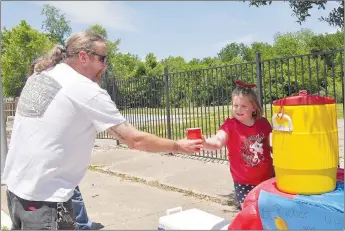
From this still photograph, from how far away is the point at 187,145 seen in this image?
256 cm

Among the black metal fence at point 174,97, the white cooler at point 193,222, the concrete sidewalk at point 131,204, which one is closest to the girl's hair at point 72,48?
the white cooler at point 193,222

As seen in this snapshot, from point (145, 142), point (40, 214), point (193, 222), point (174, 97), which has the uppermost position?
point (174, 97)

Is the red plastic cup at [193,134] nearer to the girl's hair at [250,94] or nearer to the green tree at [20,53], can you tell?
the girl's hair at [250,94]

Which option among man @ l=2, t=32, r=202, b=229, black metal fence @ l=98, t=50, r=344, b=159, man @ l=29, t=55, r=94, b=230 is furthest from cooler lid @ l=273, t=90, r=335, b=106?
black metal fence @ l=98, t=50, r=344, b=159

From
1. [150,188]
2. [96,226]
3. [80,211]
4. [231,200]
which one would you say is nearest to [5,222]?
[96,226]

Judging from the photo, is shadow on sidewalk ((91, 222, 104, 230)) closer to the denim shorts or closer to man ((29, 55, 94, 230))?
man ((29, 55, 94, 230))

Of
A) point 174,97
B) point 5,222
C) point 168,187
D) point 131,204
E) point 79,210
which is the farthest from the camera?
point 174,97

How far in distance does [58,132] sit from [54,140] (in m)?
0.05

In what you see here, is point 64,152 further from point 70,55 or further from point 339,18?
point 339,18

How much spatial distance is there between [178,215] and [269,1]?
111 inches

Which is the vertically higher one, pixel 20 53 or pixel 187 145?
pixel 20 53

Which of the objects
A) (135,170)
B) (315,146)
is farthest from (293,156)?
(135,170)

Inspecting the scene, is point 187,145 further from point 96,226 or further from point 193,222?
point 96,226

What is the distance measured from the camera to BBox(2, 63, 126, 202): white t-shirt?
7.07 ft
